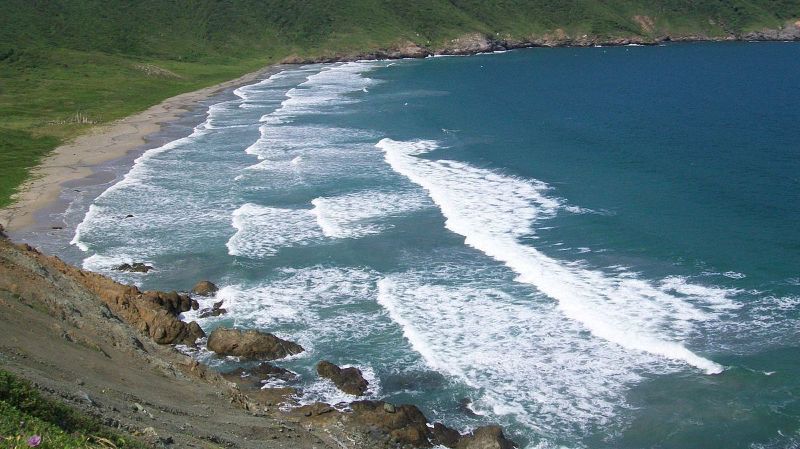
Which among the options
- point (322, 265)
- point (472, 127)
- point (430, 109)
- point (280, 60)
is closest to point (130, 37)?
point (280, 60)

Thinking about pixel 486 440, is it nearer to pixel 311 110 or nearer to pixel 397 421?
pixel 397 421

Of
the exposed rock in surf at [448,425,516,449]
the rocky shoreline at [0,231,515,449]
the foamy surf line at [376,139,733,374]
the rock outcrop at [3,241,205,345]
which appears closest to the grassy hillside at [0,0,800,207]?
the rock outcrop at [3,241,205,345]

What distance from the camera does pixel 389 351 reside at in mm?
29984

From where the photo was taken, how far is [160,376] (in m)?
24.3

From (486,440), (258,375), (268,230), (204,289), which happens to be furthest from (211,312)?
(486,440)

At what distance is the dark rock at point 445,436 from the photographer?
2381cm

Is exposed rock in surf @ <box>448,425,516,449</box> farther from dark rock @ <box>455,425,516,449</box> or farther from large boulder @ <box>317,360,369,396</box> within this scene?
large boulder @ <box>317,360,369,396</box>

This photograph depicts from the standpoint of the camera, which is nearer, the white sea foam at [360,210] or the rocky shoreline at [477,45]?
the white sea foam at [360,210]

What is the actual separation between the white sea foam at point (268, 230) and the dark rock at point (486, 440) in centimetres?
2016

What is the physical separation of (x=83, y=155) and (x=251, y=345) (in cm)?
4535

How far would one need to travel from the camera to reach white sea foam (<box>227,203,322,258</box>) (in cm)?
4219

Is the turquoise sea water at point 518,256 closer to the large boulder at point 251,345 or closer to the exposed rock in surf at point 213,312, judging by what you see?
the exposed rock in surf at point 213,312

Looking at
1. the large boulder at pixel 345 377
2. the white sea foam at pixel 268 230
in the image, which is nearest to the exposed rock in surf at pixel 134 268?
the white sea foam at pixel 268 230

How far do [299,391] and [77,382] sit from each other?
9152 millimetres
